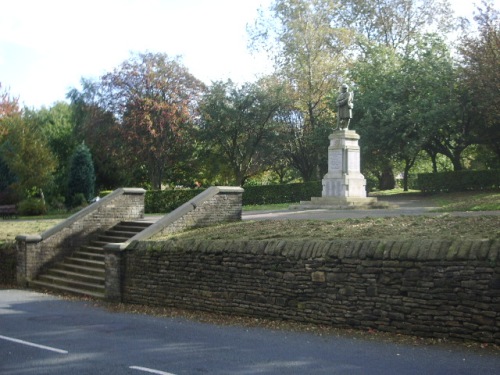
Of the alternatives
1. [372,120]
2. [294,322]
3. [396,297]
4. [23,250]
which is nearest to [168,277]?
[294,322]

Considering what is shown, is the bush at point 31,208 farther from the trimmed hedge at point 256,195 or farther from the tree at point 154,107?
the tree at point 154,107

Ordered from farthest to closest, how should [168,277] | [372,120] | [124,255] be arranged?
[372,120] < [124,255] < [168,277]

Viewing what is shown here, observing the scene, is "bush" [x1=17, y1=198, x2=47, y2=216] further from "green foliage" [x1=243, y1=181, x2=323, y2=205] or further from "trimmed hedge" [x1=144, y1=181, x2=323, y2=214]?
"green foliage" [x1=243, y1=181, x2=323, y2=205]

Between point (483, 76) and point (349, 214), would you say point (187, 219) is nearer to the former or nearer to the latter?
point (349, 214)

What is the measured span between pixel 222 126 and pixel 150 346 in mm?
32085

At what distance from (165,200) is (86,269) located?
1566 cm

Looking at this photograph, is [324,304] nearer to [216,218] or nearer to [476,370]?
[476,370]

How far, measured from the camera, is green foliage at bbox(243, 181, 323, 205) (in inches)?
1329

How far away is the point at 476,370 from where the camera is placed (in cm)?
757

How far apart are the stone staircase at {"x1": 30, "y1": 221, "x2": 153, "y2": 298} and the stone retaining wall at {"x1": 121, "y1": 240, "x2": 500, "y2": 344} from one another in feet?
9.85

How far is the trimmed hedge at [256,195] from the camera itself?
3284cm

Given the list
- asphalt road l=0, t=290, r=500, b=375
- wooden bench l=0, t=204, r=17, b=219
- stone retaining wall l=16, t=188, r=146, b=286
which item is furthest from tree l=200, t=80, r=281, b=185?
asphalt road l=0, t=290, r=500, b=375

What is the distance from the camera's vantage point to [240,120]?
134ft

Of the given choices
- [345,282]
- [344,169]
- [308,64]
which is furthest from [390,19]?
[345,282]
